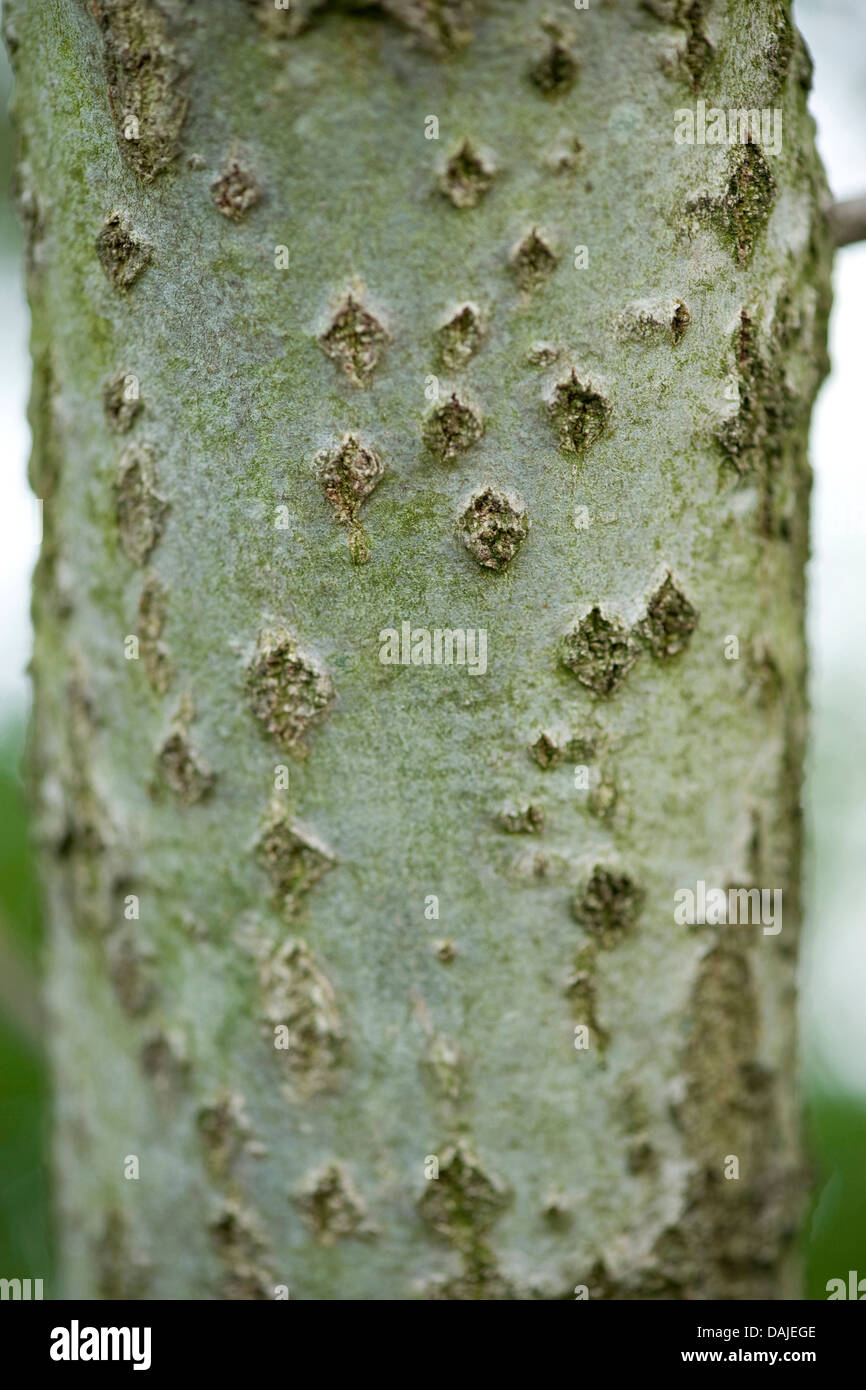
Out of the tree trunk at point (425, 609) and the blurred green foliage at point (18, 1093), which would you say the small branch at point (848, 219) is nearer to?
the tree trunk at point (425, 609)

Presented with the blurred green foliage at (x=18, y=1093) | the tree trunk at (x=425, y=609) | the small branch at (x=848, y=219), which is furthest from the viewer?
the blurred green foliage at (x=18, y=1093)

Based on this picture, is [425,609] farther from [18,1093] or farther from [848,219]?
[18,1093]

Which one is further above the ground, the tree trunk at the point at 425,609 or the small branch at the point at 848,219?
the small branch at the point at 848,219

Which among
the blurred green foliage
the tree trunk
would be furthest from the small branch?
the blurred green foliage

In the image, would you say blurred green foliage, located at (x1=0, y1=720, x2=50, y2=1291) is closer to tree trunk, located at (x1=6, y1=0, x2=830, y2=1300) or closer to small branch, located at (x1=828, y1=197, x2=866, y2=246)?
tree trunk, located at (x1=6, y1=0, x2=830, y2=1300)

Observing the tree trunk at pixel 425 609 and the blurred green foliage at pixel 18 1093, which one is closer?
the tree trunk at pixel 425 609

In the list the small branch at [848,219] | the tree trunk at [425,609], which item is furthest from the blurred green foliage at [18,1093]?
the small branch at [848,219]

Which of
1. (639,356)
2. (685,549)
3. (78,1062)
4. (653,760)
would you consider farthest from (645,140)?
(78,1062)
